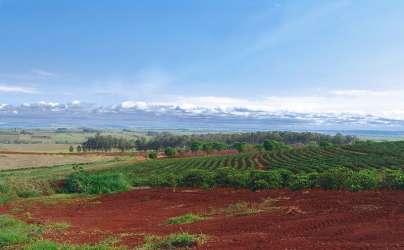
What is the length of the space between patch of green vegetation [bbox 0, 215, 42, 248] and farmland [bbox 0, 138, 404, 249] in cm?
10

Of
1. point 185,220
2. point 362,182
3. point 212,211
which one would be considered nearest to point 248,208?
point 212,211

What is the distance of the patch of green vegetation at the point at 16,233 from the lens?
1376 cm

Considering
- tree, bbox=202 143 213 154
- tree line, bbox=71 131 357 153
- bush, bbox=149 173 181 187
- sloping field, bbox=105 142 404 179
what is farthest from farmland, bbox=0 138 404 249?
tree line, bbox=71 131 357 153

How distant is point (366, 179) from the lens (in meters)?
28.1

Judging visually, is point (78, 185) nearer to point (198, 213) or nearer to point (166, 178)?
point (166, 178)

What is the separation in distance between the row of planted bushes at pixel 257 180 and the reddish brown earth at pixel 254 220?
256 centimetres

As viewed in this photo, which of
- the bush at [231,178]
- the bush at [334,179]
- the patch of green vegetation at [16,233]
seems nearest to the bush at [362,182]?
the bush at [334,179]

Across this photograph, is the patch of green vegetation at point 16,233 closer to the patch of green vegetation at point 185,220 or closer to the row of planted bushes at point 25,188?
the patch of green vegetation at point 185,220

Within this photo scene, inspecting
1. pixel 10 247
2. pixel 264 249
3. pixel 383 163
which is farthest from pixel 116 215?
pixel 383 163

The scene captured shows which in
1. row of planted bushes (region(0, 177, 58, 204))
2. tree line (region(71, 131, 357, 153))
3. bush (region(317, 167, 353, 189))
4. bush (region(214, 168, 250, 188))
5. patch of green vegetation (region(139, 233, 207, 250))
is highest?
patch of green vegetation (region(139, 233, 207, 250))

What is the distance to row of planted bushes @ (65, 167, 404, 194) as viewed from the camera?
2805 cm

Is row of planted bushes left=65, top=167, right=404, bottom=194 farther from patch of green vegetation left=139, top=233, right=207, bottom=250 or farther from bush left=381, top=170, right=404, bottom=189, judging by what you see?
patch of green vegetation left=139, top=233, right=207, bottom=250

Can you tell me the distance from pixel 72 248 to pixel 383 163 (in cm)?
4334

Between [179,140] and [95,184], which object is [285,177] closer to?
[95,184]
